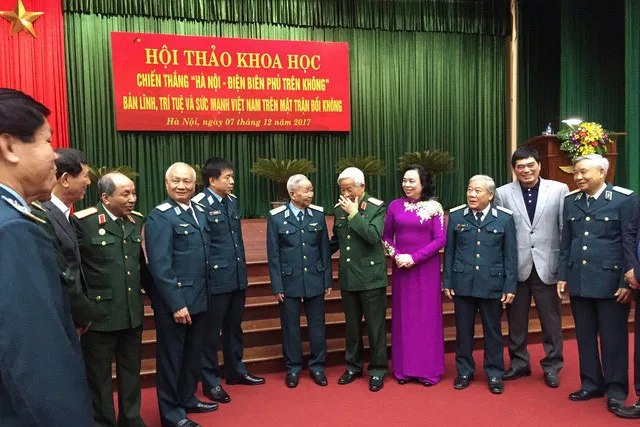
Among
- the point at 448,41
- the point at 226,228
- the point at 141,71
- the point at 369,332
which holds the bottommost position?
the point at 369,332

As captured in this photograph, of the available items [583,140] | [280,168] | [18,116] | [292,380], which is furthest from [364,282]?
[280,168]

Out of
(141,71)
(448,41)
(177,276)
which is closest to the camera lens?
(177,276)

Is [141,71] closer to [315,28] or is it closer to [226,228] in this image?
[315,28]

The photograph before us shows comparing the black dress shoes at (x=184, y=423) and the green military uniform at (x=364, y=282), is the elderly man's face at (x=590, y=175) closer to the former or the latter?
the green military uniform at (x=364, y=282)

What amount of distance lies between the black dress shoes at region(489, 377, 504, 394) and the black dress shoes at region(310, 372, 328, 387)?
0.97 meters

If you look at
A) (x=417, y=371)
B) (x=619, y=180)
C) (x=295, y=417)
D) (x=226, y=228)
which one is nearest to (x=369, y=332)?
(x=417, y=371)

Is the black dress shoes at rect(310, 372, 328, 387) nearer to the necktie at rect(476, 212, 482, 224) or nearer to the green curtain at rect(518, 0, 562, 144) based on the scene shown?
the necktie at rect(476, 212, 482, 224)

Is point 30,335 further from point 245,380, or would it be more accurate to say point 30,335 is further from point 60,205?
point 245,380

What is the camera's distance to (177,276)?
285cm

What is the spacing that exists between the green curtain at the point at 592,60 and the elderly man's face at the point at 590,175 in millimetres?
5447

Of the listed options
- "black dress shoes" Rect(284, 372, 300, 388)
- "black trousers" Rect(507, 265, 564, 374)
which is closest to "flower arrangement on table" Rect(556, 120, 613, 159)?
"black trousers" Rect(507, 265, 564, 374)

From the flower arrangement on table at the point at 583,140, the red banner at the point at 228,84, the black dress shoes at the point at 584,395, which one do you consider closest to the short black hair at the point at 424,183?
the black dress shoes at the point at 584,395

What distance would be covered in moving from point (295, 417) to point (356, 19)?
6.77 metres

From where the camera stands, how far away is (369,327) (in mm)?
3520
